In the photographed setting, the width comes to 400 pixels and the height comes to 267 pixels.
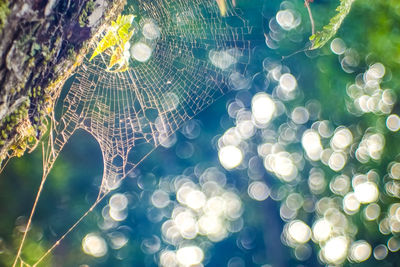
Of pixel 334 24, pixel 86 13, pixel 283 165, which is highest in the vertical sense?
pixel 86 13

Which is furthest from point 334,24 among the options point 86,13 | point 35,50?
point 35,50

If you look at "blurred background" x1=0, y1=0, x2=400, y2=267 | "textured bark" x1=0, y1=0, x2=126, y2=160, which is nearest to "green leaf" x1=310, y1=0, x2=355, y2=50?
"textured bark" x1=0, y1=0, x2=126, y2=160

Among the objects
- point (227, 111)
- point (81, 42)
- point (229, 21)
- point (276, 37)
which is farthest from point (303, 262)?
point (81, 42)

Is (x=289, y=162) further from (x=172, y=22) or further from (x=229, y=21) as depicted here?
(x=172, y=22)

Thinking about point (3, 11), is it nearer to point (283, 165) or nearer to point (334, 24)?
point (334, 24)

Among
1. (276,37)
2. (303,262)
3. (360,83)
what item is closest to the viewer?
(360,83)

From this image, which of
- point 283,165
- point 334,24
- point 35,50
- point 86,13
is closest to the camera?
point 35,50

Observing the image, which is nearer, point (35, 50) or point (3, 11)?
point (3, 11)
